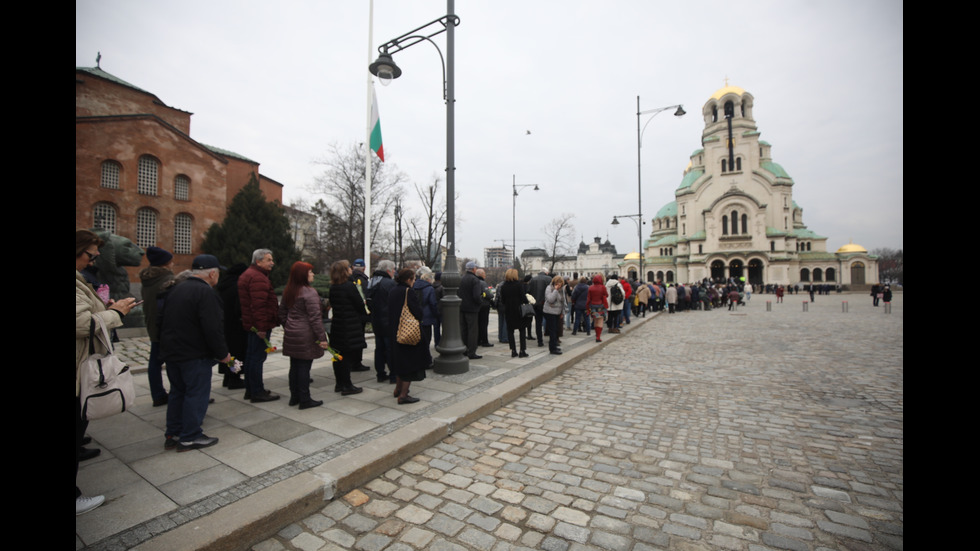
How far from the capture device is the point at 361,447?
12.6ft

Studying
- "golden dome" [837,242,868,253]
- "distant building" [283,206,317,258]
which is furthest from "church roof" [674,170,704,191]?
"distant building" [283,206,317,258]

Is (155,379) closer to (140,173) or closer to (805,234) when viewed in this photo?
(140,173)

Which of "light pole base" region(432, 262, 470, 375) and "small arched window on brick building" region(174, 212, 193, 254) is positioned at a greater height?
"small arched window on brick building" region(174, 212, 193, 254)

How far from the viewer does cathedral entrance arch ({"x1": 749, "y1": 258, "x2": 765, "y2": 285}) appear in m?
60.8

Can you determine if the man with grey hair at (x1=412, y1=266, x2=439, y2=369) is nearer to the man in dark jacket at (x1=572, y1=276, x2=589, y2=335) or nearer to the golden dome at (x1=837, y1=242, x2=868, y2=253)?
the man in dark jacket at (x1=572, y1=276, x2=589, y2=335)

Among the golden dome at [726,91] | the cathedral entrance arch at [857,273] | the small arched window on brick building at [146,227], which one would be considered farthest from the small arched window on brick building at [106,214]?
the cathedral entrance arch at [857,273]

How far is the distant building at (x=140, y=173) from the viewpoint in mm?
24703

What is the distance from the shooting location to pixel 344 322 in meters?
5.87

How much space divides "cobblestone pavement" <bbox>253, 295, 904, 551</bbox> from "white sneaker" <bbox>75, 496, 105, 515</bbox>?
127 centimetres

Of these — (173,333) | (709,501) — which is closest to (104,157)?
(173,333)

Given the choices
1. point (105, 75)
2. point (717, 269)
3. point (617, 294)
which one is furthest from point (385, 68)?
point (717, 269)

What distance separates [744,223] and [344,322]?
70.1 m
